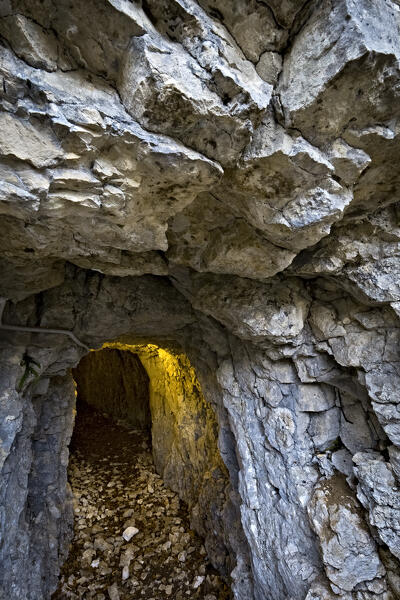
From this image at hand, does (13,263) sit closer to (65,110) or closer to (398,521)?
(65,110)

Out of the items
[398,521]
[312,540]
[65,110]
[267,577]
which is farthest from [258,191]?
[267,577]

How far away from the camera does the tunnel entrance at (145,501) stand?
4.79 metres

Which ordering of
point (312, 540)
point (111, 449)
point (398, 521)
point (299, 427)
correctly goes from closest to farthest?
point (398, 521), point (312, 540), point (299, 427), point (111, 449)

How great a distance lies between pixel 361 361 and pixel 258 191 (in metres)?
1.96

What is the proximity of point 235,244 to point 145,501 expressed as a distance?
244 inches

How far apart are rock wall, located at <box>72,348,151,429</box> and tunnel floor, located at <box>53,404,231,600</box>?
1.75 metres

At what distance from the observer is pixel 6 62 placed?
55.2 inches

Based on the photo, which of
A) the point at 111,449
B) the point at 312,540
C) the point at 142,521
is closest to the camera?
the point at 312,540

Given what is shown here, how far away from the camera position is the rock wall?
9.50 m

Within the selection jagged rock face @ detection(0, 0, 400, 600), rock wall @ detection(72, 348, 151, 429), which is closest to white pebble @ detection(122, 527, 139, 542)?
jagged rock face @ detection(0, 0, 400, 600)

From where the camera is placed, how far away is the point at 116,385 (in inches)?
414

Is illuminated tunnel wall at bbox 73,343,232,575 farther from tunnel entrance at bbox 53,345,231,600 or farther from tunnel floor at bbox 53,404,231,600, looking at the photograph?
tunnel floor at bbox 53,404,231,600

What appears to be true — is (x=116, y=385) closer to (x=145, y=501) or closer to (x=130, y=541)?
(x=145, y=501)

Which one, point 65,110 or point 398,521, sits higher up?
point 65,110
